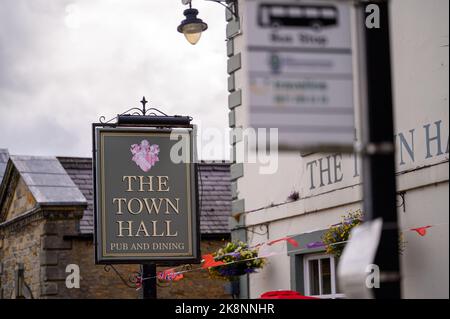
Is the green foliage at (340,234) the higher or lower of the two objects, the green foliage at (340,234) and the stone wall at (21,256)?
the lower

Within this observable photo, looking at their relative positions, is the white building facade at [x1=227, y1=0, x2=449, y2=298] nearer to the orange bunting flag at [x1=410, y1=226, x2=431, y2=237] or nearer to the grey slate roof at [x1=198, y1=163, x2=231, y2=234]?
the orange bunting flag at [x1=410, y1=226, x2=431, y2=237]

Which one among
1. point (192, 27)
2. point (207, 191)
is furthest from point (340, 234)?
point (207, 191)

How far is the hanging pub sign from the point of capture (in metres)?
11.6

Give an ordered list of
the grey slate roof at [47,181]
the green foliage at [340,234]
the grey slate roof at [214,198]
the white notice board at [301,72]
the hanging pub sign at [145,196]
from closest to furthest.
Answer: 1. the white notice board at [301,72]
2. the green foliage at [340,234]
3. the hanging pub sign at [145,196]
4. the grey slate roof at [47,181]
5. the grey slate roof at [214,198]

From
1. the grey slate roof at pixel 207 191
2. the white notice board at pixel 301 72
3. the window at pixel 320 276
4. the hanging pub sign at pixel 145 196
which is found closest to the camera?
the white notice board at pixel 301 72

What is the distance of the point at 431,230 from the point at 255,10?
5.38 meters

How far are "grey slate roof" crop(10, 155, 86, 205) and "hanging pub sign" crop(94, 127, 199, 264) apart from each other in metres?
7.36

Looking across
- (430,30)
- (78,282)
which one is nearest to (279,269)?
(430,30)

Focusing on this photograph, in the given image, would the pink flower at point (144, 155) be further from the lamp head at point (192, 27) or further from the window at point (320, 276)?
the window at point (320, 276)

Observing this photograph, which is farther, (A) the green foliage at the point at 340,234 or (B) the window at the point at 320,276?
(B) the window at the point at 320,276

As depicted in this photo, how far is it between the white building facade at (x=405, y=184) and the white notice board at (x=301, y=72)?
3.15 m

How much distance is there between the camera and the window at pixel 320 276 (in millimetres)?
10602

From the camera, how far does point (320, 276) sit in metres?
11.1

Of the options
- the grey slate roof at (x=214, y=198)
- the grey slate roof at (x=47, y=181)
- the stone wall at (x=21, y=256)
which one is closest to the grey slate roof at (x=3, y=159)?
the stone wall at (x=21, y=256)
